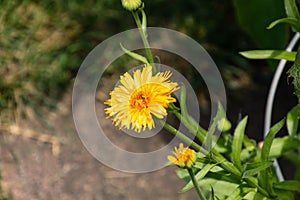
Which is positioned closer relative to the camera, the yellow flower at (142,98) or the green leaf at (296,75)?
the yellow flower at (142,98)

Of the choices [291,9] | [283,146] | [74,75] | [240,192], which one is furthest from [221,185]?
[74,75]

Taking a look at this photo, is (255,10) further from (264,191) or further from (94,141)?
(264,191)

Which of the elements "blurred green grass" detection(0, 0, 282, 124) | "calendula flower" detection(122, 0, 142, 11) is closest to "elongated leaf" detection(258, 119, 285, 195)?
"calendula flower" detection(122, 0, 142, 11)

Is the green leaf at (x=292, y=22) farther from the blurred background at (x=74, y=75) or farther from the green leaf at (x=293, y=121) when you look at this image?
the blurred background at (x=74, y=75)

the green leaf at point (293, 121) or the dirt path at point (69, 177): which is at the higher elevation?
the dirt path at point (69, 177)

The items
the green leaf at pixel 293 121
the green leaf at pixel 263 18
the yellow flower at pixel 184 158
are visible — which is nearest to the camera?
the yellow flower at pixel 184 158

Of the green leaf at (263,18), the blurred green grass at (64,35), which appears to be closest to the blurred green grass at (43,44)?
the blurred green grass at (64,35)

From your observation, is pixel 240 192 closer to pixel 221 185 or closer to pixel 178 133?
pixel 221 185
